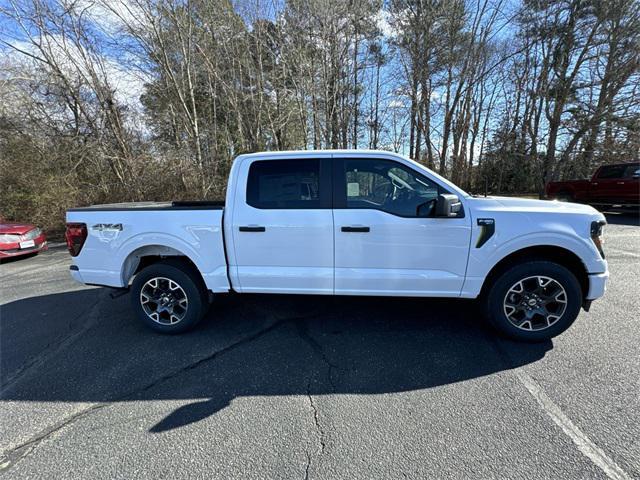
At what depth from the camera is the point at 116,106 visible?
11.4 meters

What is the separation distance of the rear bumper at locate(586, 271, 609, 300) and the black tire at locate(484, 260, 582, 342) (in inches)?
5.2

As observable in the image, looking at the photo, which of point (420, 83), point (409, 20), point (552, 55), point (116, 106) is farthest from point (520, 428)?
point (552, 55)

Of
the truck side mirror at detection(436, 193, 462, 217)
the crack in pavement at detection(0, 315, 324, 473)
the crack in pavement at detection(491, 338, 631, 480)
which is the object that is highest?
the truck side mirror at detection(436, 193, 462, 217)

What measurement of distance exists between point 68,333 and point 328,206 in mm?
3488

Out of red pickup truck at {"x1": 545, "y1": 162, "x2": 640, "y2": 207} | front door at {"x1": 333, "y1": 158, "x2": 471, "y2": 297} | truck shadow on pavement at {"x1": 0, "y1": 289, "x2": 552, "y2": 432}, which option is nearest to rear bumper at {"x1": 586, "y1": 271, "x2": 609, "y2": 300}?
truck shadow on pavement at {"x1": 0, "y1": 289, "x2": 552, "y2": 432}

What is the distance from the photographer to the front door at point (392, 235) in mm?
2861

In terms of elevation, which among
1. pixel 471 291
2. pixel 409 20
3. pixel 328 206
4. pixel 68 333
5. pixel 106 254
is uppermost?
pixel 409 20

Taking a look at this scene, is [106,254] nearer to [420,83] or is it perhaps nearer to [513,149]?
Answer: [420,83]

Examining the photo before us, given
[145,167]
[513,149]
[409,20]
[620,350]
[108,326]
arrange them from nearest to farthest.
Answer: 1. [620,350]
2. [108,326]
3. [145,167]
4. [409,20]
5. [513,149]

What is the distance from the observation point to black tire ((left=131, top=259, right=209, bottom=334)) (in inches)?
128

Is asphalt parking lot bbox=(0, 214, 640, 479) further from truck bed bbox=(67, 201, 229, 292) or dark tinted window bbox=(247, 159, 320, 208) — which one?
dark tinted window bbox=(247, 159, 320, 208)

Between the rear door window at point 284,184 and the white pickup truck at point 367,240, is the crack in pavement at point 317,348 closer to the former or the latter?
the white pickup truck at point 367,240

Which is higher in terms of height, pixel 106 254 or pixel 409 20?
pixel 409 20

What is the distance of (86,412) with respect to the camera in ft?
7.32
